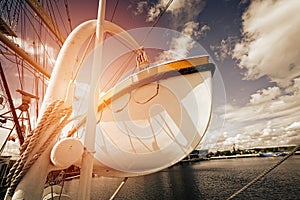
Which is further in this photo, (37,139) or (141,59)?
(141,59)

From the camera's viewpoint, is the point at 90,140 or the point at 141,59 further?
the point at 141,59

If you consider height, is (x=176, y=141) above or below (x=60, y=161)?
above

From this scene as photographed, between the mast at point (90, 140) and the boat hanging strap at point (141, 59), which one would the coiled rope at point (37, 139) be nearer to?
the mast at point (90, 140)

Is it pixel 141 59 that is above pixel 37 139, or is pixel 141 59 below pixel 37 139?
above

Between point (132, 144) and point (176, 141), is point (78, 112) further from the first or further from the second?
point (176, 141)

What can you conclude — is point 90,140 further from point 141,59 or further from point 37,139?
point 141,59

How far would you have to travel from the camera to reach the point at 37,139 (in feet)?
6.96

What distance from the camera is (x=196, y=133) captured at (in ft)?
9.75

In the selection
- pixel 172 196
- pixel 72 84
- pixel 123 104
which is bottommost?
pixel 172 196

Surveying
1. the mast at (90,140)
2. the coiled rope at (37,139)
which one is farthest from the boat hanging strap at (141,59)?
the coiled rope at (37,139)

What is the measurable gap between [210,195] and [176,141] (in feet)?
81.0

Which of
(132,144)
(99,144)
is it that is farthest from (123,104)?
(99,144)

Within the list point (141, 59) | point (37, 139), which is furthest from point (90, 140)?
point (141, 59)

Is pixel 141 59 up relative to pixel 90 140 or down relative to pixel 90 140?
up
